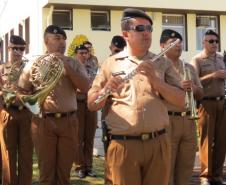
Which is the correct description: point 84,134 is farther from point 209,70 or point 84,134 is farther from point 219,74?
A: point 219,74

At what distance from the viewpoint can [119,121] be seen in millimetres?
4602

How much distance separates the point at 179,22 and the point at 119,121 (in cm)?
2340

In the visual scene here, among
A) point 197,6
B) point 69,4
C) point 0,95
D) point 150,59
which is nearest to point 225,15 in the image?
point 197,6

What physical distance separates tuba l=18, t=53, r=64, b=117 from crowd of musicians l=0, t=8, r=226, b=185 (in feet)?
0.06

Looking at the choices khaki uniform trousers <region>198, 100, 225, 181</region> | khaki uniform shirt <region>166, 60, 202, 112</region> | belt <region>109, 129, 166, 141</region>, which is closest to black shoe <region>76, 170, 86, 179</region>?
khaki uniform trousers <region>198, 100, 225, 181</region>

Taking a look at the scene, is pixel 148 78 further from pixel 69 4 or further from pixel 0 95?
pixel 69 4

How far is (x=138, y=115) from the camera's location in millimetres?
4527

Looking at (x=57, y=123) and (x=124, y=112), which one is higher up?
(x=124, y=112)

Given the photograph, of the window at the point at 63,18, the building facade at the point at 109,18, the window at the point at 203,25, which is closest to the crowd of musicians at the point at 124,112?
the building facade at the point at 109,18

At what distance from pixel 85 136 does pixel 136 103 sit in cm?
465

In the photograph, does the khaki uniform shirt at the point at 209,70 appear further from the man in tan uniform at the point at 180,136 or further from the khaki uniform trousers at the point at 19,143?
the khaki uniform trousers at the point at 19,143

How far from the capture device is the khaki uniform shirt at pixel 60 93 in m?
6.36

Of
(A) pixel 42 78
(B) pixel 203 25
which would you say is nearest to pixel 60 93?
(A) pixel 42 78

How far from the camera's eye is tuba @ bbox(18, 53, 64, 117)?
5.97 meters
